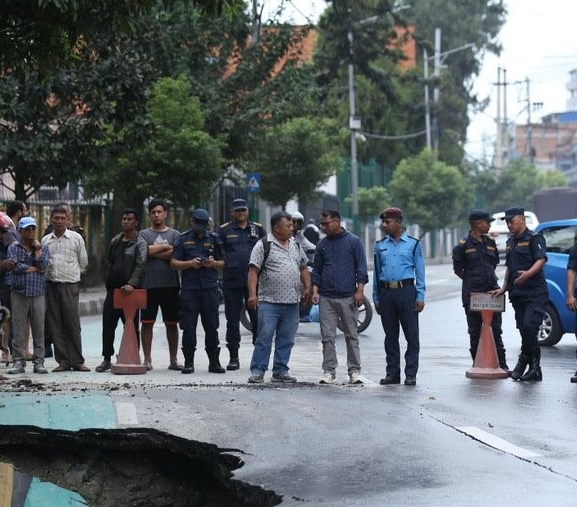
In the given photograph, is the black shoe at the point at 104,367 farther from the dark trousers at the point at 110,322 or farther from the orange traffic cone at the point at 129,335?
the orange traffic cone at the point at 129,335

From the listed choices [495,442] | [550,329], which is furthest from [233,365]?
[495,442]

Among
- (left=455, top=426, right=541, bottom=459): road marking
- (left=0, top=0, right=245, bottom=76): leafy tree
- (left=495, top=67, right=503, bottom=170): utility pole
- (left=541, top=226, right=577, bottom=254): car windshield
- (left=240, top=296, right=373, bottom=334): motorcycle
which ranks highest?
(left=495, top=67, right=503, bottom=170): utility pole

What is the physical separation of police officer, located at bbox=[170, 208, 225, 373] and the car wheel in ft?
18.6

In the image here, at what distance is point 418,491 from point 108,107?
830 inches

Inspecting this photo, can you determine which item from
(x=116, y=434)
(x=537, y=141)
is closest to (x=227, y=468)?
(x=116, y=434)

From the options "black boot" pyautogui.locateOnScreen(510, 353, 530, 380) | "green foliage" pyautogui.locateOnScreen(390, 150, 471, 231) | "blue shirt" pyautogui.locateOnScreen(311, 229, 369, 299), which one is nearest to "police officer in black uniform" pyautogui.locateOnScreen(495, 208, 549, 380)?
"black boot" pyautogui.locateOnScreen(510, 353, 530, 380)

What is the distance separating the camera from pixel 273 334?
13.9 m

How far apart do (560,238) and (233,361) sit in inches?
231

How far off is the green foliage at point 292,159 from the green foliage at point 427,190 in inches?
1266

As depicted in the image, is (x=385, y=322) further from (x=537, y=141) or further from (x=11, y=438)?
(x=537, y=141)

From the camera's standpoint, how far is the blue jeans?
543 inches

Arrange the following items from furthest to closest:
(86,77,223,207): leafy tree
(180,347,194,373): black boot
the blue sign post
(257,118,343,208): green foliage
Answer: (257,118,343,208): green foliage, the blue sign post, (86,77,223,207): leafy tree, (180,347,194,373): black boot

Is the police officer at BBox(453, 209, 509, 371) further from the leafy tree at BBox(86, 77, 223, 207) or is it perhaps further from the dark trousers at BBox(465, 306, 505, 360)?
the leafy tree at BBox(86, 77, 223, 207)

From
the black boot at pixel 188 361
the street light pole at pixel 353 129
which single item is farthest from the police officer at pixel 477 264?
the street light pole at pixel 353 129
